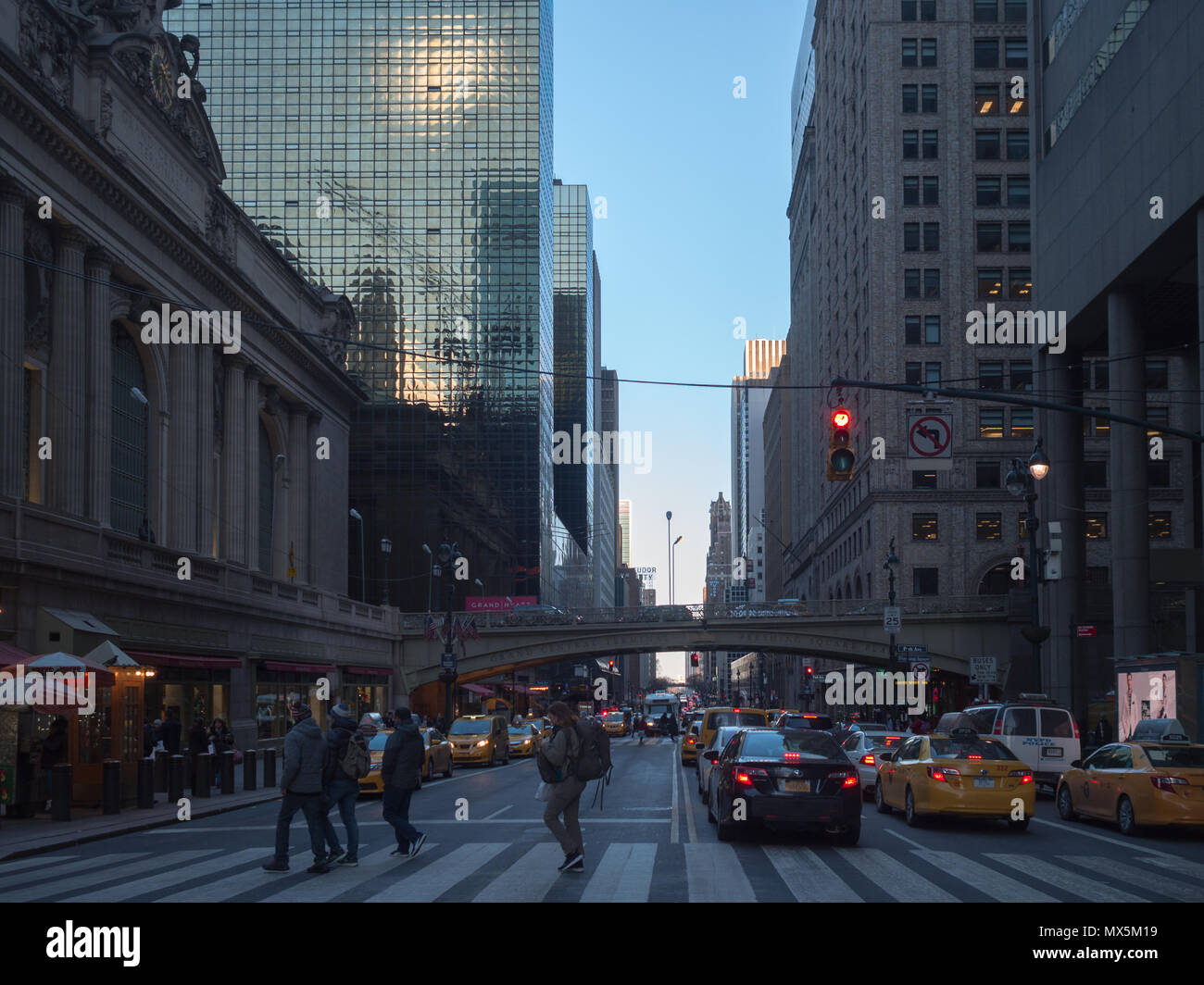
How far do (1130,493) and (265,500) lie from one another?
35.6 meters

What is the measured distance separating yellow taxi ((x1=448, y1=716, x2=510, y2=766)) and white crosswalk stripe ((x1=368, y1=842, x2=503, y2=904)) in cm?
2524

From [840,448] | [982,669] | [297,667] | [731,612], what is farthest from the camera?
[731,612]

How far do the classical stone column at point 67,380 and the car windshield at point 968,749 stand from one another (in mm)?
24959

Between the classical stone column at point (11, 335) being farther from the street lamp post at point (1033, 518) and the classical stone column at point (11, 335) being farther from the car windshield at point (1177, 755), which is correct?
the car windshield at point (1177, 755)

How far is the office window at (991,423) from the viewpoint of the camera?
77.7 meters

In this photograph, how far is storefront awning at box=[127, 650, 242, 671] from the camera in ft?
124

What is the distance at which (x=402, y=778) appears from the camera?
1620 cm

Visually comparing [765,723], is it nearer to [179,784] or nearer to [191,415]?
[179,784]

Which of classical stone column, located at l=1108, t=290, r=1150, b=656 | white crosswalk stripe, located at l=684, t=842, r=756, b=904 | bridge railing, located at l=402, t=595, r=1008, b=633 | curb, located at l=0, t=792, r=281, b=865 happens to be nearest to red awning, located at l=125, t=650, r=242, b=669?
curb, located at l=0, t=792, r=281, b=865

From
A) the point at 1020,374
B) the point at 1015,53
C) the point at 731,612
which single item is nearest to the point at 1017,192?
the point at 1015,53

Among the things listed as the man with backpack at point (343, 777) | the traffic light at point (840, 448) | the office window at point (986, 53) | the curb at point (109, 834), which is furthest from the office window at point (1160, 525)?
the man with backpack at point (343, 777)

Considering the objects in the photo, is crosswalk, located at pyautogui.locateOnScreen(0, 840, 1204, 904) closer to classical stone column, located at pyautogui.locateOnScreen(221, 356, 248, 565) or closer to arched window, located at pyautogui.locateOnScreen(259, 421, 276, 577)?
classical stone column, located at pyautogui.locateOnScreen(221, 356, 248, 565)

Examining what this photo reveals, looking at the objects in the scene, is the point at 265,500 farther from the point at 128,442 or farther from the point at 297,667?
the point at 128,442

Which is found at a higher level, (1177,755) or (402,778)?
(402,778)
